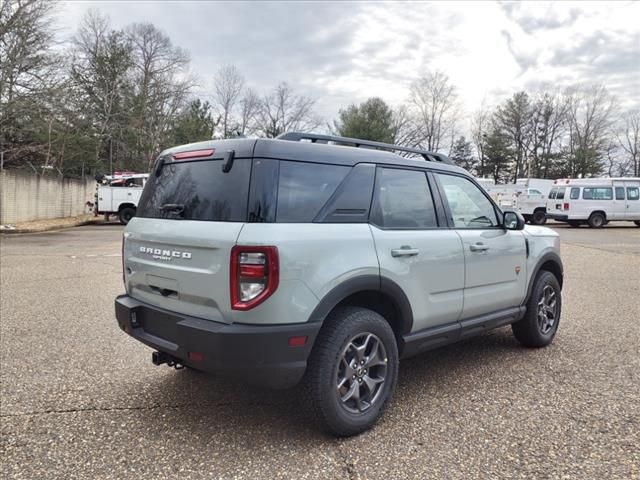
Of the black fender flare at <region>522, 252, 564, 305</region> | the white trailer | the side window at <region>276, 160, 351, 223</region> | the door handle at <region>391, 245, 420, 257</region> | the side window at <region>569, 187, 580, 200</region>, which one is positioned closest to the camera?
the side window at <region>276, 160, 351, 223</region>

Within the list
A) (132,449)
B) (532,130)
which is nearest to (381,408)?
(132,449)

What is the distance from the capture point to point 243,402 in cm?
330

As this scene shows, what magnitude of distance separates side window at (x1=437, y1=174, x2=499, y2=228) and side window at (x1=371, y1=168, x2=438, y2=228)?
27 centimetres

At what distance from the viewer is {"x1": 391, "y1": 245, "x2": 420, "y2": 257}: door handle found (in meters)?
3.02

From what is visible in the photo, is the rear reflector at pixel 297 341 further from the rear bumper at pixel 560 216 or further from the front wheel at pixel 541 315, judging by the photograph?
the rear bumper at pixel 560 216

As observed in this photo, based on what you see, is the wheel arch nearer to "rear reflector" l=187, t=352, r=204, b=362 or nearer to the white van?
"rear reflector" l=187, t=352, r=204, b=362

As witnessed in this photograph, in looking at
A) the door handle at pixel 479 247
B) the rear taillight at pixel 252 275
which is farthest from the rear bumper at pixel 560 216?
the rear taillight at pixel 252 275

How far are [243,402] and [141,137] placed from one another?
34.5 m

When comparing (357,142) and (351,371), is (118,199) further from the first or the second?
(351,371)

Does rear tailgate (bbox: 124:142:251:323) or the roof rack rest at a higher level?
the roof rack

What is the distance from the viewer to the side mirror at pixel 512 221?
4.07 meters

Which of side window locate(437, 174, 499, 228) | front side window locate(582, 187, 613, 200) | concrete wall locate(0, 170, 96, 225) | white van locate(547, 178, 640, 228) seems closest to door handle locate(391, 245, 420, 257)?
side window locate(437, 174, 499, 228)

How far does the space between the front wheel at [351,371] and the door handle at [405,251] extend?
418mm

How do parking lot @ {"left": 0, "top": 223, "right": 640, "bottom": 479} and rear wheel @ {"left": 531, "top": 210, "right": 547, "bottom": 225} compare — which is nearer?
parking lot @ {"left": 0, "top": 223, "right": 640, "bottom": 479}
